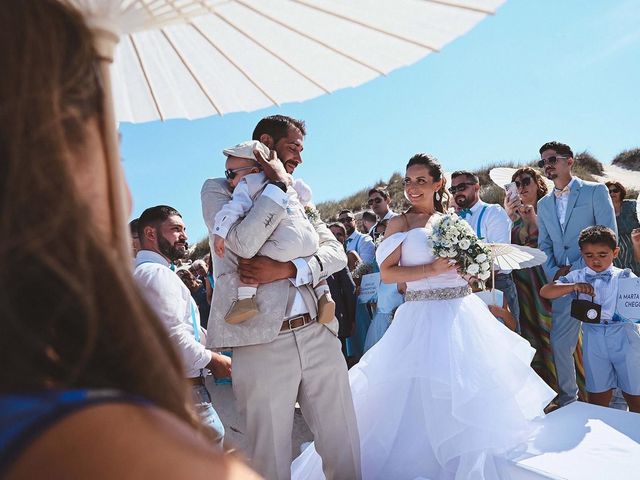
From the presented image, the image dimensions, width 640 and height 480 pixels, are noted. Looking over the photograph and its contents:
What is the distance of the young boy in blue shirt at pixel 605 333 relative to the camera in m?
4.41

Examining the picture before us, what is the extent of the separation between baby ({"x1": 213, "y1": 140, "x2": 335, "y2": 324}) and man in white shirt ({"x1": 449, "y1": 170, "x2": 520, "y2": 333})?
9.30ft

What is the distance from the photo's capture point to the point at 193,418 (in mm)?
721

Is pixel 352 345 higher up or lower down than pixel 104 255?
lower down

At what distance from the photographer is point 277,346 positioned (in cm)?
269

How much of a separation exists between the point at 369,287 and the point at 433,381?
3641 mm

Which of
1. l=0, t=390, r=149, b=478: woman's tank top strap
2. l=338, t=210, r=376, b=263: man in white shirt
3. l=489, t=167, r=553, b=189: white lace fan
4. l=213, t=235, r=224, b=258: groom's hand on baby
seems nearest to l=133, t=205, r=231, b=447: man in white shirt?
l=213, t=235, r=224, b=258: groom's hand on baby

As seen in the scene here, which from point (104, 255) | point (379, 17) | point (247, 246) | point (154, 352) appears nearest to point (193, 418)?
point (154, 352)

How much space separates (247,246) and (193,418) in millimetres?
1919

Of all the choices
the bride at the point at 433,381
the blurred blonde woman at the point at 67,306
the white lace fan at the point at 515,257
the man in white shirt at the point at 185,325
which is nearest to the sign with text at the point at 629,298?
the white lace fan at the point at 515,257

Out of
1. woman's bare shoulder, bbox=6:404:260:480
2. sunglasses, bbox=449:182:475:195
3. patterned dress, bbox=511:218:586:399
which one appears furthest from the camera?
sunglasses, bbox=449:182:475:195

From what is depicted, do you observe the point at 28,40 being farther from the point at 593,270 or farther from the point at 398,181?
the point at 398,181

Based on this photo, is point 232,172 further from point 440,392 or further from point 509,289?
point 509,289

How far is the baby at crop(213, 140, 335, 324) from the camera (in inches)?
105

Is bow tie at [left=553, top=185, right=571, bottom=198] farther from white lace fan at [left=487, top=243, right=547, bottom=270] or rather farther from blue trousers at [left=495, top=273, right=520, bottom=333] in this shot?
white lace fan at [left=487, top=243, right=547, bottom=270]
